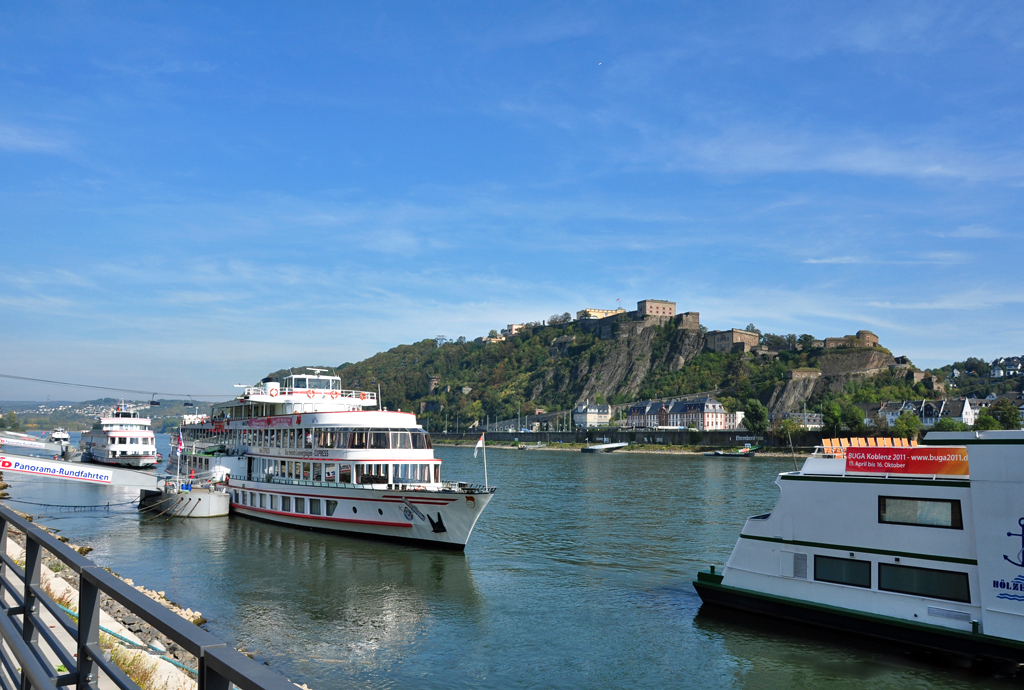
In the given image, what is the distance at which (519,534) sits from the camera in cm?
3900

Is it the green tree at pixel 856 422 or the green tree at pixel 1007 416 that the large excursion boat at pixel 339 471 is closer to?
the green tree at pixel 856 422

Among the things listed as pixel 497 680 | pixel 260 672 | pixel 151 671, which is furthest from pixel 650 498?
pixel 260 672

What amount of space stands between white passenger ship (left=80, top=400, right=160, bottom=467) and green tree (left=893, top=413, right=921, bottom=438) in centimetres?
10927

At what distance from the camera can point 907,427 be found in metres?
121

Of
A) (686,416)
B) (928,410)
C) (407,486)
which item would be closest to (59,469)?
(407,486)

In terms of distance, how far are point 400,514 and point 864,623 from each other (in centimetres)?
1925

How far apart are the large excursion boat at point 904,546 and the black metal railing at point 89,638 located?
18539 millimetres

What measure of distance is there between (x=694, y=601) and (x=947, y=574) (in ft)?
28.2

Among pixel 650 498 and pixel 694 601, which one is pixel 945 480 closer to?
pixel 694 601

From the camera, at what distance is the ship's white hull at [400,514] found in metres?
31.0

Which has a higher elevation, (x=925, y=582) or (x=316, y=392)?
(x=316, y=392)

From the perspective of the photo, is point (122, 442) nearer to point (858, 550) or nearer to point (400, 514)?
point (400, 514)

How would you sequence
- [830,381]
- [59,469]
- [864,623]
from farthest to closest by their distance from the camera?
[830,381] → [59,469] → [864,623]

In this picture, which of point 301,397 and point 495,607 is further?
point 301,397
